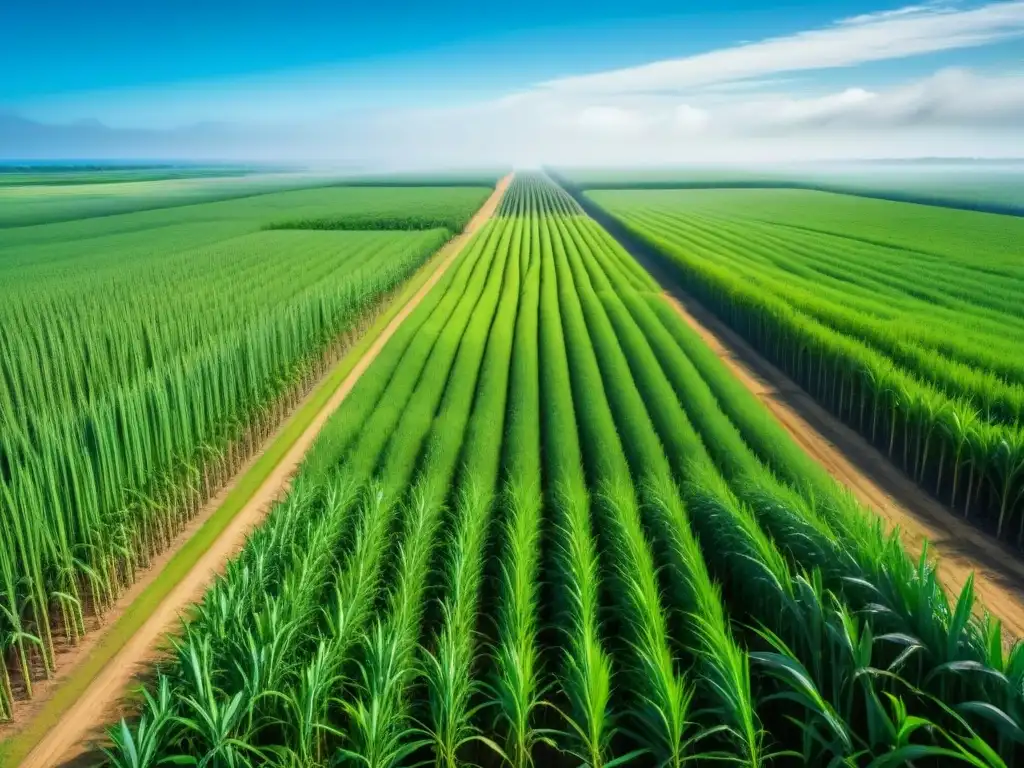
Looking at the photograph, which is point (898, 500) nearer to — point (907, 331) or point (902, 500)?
point (902, 500)

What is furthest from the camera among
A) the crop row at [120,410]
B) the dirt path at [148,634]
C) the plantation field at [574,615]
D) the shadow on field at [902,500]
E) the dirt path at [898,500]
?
the shadow on field at [902,500]

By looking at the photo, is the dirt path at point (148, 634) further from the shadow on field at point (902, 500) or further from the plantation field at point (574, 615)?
the shadow on field at point (902, 500)

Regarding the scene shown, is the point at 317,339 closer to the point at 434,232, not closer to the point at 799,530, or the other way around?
the point at 799,530

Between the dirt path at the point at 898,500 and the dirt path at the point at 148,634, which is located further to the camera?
the dirt path at the point at 898,500

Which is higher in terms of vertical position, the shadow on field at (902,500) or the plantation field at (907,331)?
the plantation field at (907,331)

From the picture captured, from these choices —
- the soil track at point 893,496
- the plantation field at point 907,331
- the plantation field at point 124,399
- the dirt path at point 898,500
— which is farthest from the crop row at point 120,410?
the plantation field at point 907,331

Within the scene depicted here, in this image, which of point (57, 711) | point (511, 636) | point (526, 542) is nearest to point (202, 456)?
point (57, 711)

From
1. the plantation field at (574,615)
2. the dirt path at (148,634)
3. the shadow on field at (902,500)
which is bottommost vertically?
the dirt path at (148,634)

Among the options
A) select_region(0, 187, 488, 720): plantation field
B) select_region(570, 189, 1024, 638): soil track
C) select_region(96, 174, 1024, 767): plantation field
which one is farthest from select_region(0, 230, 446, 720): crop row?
select_region(570, 189, 1024, 638): soil track

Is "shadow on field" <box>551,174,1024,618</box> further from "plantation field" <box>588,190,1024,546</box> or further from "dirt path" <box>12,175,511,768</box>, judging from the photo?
"dirt path" <box>12,175,511,768</box>
